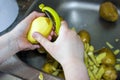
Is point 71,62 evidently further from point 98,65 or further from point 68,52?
point 98,65

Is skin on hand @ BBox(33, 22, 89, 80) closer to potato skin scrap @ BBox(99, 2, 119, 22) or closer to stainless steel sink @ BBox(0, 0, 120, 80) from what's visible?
stainless steel sink @ BBox(0, 0, 120, 80)

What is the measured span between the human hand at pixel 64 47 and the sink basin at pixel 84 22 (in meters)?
0.20

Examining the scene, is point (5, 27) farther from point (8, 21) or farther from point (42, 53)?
point (42, 53)

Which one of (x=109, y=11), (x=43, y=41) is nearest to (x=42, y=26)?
(x=43, y=41)

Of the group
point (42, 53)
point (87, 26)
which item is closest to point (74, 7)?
point (87, 26)

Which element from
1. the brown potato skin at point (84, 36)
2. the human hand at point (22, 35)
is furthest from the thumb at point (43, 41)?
the brown potato skin at point (84, 36)

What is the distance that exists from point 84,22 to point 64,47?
367 millimetres

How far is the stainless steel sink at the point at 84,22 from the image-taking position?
95 cm

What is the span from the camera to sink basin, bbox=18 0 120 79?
95 centimetres

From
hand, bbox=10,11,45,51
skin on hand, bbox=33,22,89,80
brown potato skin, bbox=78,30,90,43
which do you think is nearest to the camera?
skin on hand, bbox=33,22,89,80

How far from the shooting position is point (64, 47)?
72 cm

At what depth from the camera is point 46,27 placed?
80 cm

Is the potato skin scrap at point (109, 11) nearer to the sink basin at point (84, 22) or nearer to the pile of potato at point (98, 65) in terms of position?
the sink basin at point (84, 22)

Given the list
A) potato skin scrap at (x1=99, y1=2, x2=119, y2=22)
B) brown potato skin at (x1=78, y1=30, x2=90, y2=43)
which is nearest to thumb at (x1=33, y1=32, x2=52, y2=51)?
brown potato skin at (x1=78, y1=30, x2=90, y2=43)
